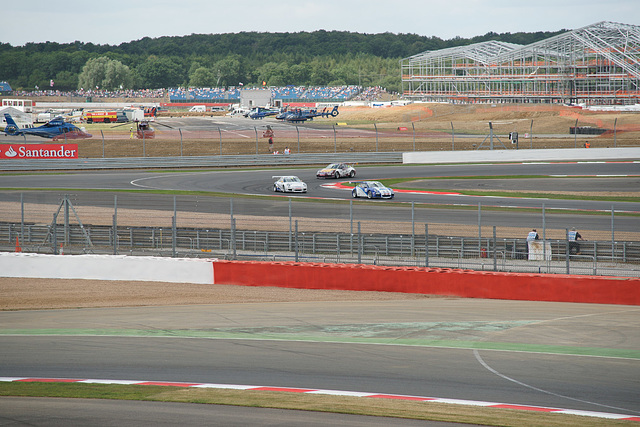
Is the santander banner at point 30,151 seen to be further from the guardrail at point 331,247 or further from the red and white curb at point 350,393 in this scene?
the red and white curb at point 350,393

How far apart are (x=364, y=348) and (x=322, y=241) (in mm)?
7755

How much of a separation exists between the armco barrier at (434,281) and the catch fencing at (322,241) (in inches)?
17.7

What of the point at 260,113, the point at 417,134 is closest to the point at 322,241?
the point at 417,134

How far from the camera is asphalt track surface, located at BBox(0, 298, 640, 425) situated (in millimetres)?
9812

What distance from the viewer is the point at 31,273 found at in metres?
20.1

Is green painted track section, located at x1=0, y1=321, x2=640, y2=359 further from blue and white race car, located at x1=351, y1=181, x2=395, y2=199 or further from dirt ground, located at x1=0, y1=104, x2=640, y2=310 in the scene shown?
blue and white race car, located at x1=351, y1=181, x2=395, y2=199

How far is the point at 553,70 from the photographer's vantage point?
319 feet

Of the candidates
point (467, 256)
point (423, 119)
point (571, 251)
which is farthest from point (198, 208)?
point (423, 119)

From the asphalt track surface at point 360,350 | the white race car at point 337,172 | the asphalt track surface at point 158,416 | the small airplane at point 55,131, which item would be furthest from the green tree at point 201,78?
the asphalt track surface at point 158,416

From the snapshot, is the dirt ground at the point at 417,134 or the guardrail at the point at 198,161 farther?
the dirt ground at the point at 417,134

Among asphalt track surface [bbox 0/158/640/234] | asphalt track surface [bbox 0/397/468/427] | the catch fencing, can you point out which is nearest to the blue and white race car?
asphalt track surface [bbox 0/158/640/234]

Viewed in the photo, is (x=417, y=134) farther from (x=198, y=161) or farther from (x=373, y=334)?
(x=373, y=334)

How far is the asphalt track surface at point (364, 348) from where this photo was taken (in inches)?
386

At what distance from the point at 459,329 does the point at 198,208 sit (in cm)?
1434
